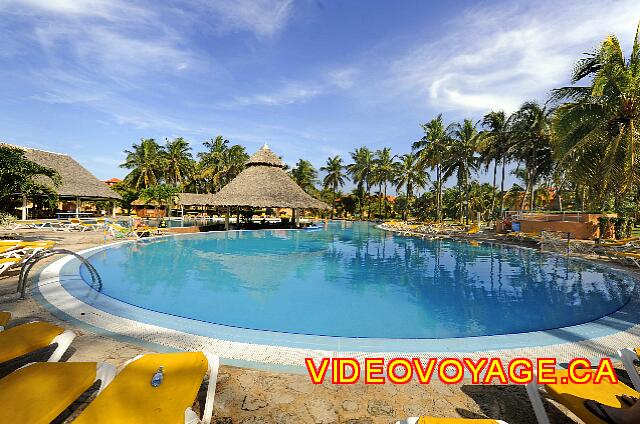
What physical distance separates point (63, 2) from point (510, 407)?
1206cm

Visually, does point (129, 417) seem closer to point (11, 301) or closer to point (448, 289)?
point (11, 301)

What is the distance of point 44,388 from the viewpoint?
2062 millimetres

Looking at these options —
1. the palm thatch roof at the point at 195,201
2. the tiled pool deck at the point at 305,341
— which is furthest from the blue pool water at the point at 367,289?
the palm thatch roof at the point at 195,201

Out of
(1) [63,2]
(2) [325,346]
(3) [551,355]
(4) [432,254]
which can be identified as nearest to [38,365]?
(2) [325,346]

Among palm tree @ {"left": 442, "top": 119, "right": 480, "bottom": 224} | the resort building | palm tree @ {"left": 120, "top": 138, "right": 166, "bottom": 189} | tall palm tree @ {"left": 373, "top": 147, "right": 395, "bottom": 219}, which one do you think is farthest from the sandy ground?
palm tree @ {"left": 120, "top": 138, "right": 166, "bottom": 189}

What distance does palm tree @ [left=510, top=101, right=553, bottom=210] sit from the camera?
24156 millimetres

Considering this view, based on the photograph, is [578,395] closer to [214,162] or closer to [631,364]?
[631,364]

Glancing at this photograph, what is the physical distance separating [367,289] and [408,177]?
→ 32.7 m

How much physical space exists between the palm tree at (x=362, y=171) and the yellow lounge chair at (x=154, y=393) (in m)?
41.6

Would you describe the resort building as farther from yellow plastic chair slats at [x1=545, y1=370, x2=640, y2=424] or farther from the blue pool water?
yellow plastic chair slats at [x1=545, y1=370, x2=640, y2=424]

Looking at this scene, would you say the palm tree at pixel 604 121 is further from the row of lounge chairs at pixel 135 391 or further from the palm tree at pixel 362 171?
the palm tree at pixel 362 171

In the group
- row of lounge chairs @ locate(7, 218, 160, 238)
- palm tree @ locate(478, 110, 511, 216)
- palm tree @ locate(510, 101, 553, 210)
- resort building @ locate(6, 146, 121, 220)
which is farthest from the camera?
palm tree @ locate(478, 110, 511, 216)

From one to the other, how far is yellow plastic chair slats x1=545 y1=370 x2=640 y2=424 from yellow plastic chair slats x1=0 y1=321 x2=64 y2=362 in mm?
4112

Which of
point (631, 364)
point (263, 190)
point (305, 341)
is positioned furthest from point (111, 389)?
point (263, 190)
